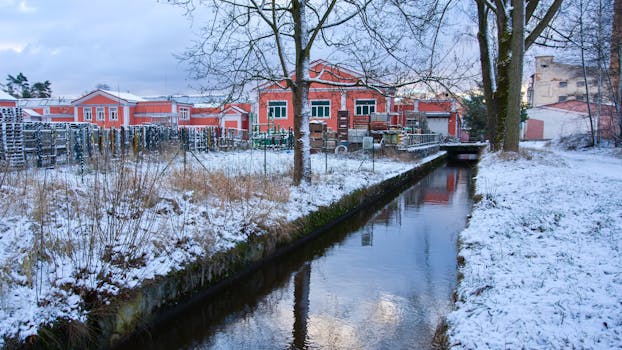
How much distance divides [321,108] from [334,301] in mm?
32646

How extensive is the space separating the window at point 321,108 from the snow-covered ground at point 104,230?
1148 inches

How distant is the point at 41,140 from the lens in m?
12.7

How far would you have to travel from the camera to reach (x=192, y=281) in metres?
6.05

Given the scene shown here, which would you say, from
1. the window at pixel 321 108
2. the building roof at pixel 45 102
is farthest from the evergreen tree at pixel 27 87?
the window at pixel 321 108

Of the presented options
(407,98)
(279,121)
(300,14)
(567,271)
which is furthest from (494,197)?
(279,121)

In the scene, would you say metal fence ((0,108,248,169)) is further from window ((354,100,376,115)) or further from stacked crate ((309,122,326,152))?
window ((354,100,376,115))

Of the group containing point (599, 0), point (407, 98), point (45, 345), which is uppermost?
point (599, 0)

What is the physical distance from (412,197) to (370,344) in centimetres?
1142

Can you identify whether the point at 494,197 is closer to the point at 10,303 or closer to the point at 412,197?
the point at 412,197

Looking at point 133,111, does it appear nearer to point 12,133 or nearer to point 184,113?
A: point 184,113

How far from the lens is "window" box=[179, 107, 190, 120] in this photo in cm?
4961

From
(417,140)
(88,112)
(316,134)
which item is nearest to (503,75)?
(316,134)

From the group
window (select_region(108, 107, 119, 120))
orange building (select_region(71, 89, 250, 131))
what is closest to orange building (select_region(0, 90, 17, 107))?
orange building (select_region(71, 89, 250, 131))

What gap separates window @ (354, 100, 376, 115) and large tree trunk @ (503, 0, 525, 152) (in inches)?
802
